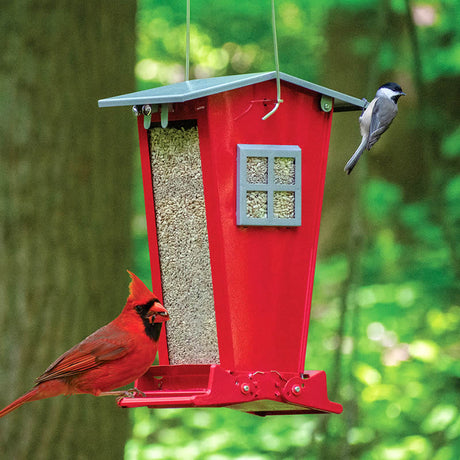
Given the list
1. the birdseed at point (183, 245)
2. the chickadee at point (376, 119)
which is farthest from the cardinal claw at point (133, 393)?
the chickadee at point (376, 119)

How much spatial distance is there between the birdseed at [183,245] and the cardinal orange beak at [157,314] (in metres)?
0.18

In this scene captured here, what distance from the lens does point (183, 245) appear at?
349 centimetres

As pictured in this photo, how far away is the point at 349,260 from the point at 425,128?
171 centimetres

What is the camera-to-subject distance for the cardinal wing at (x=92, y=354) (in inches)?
133

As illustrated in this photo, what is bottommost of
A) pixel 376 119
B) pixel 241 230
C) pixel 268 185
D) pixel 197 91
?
pixel 241 230

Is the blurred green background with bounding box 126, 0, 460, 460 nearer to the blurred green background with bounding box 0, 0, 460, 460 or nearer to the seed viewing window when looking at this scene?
the blurred green background with bounding box 0, 0, 460, 460

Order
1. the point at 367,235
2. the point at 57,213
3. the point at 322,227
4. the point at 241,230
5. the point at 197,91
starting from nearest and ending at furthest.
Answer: the point at 197,91
the point at 241,230
the point at 57,213
the point at 367,235
the point at 322,227

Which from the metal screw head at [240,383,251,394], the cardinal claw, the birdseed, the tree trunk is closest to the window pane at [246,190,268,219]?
the birdseed

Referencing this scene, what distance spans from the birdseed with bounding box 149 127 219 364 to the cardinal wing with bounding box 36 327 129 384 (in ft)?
0.87

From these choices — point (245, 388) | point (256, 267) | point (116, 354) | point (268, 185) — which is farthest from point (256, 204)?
point (116, 354)

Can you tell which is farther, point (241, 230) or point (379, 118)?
point (379, 118)

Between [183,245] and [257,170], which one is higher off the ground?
[257,170]

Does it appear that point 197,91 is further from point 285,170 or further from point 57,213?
point 57,213

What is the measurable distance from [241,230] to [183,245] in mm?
311
